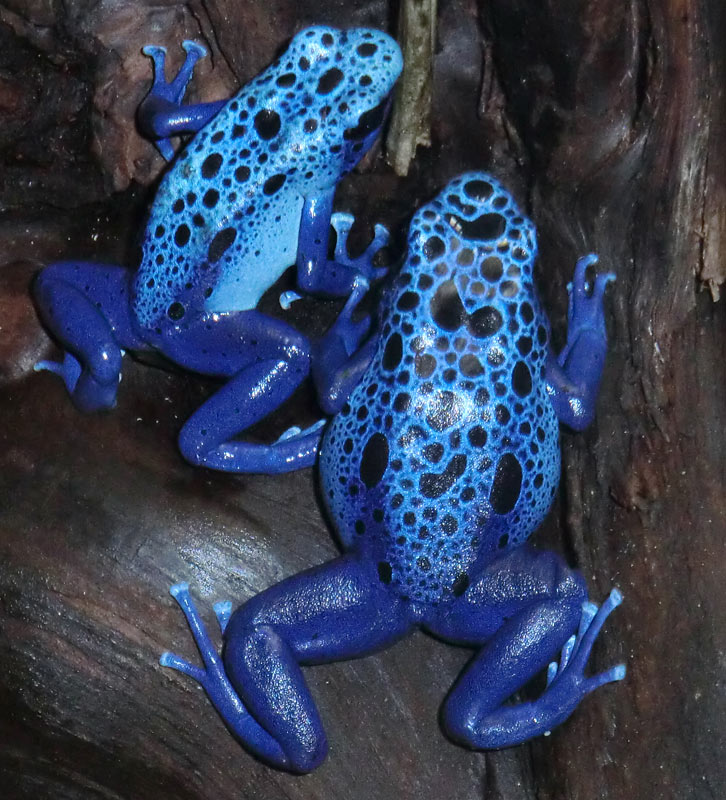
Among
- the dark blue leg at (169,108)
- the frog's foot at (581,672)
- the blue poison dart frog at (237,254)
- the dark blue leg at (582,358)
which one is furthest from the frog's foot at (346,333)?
the frog's foot at (581,672)

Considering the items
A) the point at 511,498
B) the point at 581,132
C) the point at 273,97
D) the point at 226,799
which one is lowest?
the point at 226,799

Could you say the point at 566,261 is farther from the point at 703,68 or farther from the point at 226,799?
the point at 226,799

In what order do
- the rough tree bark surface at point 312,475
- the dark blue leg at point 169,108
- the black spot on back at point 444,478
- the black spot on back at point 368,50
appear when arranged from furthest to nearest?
the dark blue leg at point 169,108 < the black spot on back at point 368,50 < the black spot on back at point 444,478 < the rough tree bark surface at point 312,475

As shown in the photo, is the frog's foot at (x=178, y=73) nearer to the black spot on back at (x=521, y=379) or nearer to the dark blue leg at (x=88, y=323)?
the dark blue leg at (x=88, y=323)

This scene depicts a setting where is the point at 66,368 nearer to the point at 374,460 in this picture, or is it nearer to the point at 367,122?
the point at 374,460

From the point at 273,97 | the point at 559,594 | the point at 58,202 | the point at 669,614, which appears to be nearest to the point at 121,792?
the point at 559,594
